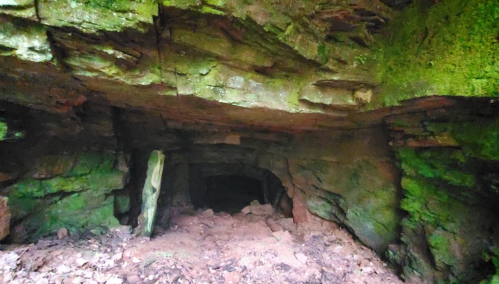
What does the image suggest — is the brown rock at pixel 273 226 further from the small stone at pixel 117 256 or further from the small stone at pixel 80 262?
the small stone at pixel 80 262

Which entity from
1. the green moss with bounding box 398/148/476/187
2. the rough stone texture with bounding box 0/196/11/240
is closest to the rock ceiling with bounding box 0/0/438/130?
the green moss with bounding box 398/148/476/187

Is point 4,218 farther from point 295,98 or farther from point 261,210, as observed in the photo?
point 261,210

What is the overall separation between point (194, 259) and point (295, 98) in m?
3.12

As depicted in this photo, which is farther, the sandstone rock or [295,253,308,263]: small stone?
the sandstone rock

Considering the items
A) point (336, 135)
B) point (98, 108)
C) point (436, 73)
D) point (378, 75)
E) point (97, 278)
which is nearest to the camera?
point (436, 73)

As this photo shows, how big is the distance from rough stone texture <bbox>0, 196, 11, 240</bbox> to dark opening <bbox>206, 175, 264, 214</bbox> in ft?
25.0

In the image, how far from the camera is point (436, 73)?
3.06 m

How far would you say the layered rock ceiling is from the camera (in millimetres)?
2732

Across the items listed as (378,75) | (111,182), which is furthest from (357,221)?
(111,182)

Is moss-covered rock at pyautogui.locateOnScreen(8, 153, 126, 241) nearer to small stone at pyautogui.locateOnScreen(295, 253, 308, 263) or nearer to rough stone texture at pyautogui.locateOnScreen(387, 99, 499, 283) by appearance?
small stone at pyautogui.locateOnScreen(295, 253, 308, 263)

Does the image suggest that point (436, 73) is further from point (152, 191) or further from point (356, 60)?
point (152, 191)

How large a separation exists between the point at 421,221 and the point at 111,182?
5.79 meters

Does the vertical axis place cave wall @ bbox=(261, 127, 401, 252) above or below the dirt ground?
above

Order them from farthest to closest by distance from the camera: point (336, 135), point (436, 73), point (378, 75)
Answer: point (336, 135)
point (378, 75)
point (436, 73)
